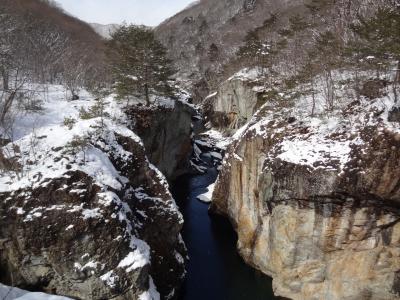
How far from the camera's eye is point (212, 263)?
22719 millimetres

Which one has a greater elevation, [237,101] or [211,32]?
[211,32]

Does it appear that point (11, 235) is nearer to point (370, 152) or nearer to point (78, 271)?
point (78, 271)

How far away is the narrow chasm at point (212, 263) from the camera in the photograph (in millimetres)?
19719

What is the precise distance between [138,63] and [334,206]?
17124 mm

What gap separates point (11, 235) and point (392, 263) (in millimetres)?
16008

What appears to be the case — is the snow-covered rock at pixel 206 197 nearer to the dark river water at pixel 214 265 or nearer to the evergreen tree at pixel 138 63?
the dark river water at pixel 214 265

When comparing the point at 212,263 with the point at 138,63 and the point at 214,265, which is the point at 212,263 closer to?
the point at 214,265

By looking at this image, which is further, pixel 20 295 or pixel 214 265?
pixel 214 265

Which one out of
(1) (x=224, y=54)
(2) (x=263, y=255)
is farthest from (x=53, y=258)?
(1) (x=224, y=54)

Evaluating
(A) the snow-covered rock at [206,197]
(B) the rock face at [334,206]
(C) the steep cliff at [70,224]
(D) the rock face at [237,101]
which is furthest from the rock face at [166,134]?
(B) the rock face at [334,206]

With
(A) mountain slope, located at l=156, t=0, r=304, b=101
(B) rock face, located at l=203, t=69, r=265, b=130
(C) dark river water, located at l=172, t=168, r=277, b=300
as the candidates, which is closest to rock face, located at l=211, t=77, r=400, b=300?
(C) dark river water, located at l=172, t=168, r=277, b=300

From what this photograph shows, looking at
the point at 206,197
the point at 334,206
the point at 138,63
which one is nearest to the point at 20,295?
the point at 334,206

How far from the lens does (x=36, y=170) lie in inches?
595

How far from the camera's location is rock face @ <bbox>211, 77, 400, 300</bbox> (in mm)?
16422
